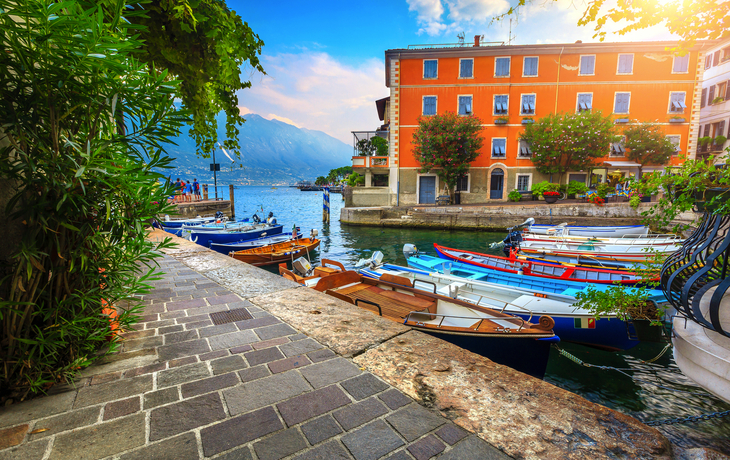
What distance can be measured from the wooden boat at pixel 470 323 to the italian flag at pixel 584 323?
149 cm

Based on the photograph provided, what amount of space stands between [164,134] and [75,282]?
1040mm

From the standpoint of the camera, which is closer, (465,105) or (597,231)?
(597,231)

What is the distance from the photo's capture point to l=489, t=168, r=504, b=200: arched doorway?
26748 millimetres

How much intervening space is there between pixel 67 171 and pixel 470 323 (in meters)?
5.45

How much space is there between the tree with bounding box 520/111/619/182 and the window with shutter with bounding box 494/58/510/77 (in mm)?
4558

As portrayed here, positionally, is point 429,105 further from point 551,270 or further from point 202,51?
point 202,51

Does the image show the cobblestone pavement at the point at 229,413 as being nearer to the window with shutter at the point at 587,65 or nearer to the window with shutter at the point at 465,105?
the window with shutter at the point at 465,105

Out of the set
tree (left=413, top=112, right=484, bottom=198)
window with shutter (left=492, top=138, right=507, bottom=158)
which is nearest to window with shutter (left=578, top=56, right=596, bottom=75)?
window with shutter (left=492, top=138, right=507, bottom=158)

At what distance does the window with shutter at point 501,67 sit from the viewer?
2492 centimetres

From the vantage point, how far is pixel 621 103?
25266 mm

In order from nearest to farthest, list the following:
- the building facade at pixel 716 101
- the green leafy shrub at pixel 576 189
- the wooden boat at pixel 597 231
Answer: the wooden boat at pixel 597 231
the green leafy shrub at pixel 576 189
the building facade at pixel 716 101

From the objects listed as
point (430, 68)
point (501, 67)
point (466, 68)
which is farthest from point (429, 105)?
point (501, 67)

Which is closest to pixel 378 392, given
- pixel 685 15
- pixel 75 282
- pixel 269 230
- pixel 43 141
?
pixel 75 282

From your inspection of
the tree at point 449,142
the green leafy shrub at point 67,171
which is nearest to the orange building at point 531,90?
the tree at point 449,142
